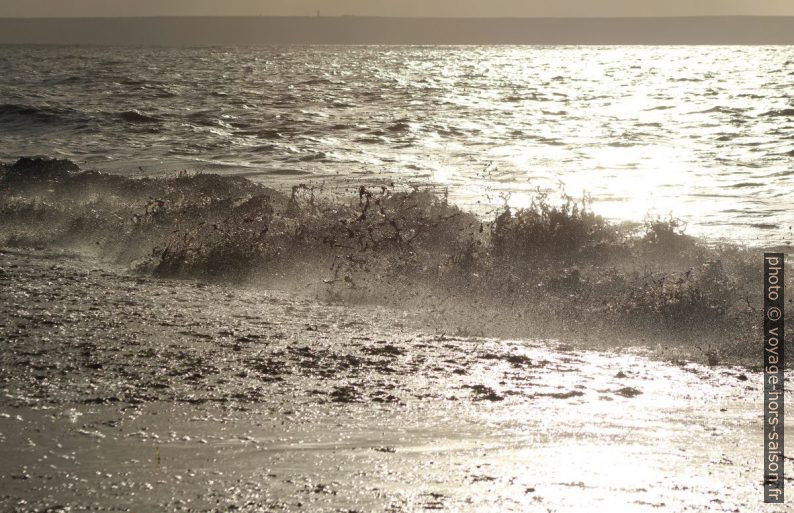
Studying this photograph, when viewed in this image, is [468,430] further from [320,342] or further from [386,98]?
[386,98]

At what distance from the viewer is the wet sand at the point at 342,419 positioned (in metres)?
3.88

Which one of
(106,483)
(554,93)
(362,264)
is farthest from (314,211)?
(554,93)

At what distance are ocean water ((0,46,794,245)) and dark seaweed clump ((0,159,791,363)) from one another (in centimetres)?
270

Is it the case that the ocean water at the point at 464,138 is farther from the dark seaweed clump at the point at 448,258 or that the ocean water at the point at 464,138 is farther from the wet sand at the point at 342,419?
the wet sand at the point at 342,419

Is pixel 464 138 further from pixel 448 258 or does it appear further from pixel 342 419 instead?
pixel 342 419

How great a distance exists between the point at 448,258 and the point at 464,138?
15.4m

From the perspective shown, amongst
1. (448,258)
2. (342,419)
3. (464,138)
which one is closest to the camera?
(342,419)

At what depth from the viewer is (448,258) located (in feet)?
29.7

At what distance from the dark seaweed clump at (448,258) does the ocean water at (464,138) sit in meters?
2.70

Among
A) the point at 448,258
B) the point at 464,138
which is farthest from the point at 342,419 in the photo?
the point at 464,138

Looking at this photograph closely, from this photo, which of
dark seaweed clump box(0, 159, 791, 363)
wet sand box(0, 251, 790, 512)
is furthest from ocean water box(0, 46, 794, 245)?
wet sand box(0, 251, 790, 512)

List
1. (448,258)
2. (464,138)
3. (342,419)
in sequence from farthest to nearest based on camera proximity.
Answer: (464,138) < (448,258) < (342,419)

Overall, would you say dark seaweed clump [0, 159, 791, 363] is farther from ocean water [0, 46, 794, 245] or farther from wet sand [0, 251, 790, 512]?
ocean water [0, 46, 794, 245]

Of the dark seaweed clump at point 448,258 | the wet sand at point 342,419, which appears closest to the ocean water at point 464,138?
the dark seaweed clump at point 448,258
